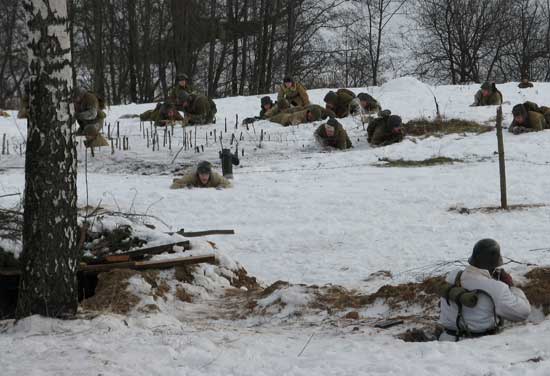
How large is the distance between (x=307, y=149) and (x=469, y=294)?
1153 cm

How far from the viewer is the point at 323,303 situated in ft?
21.2

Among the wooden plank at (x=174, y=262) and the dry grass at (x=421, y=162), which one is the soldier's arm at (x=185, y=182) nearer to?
the dry grass at (x=421, y=162)

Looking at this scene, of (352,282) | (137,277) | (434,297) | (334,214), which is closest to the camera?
(434,297)

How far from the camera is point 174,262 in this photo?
7160 mm

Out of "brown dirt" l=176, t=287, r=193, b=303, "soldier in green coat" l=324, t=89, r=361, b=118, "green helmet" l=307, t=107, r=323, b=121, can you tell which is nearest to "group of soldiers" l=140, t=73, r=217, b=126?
"green helmet" l=307, t=107, r=323, b=121

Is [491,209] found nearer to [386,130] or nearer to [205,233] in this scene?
[205,233]

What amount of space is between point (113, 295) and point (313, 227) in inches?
162

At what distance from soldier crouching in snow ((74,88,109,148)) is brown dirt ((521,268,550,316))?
11.5 meters

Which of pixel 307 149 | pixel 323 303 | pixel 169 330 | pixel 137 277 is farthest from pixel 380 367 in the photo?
pixel 307 149

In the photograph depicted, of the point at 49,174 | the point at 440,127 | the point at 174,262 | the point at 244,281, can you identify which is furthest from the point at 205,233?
the point at 440,127

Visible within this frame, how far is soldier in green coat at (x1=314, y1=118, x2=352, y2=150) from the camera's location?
641 inches

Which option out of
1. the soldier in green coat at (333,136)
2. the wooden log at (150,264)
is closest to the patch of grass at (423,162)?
the soldier in green coat at (333,136)

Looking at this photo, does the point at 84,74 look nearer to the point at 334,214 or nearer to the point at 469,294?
the point at 334,214

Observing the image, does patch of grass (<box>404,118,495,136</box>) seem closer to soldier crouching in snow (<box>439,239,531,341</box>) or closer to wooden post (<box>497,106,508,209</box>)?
wooden post (<box>497,106,508,209</box>)
